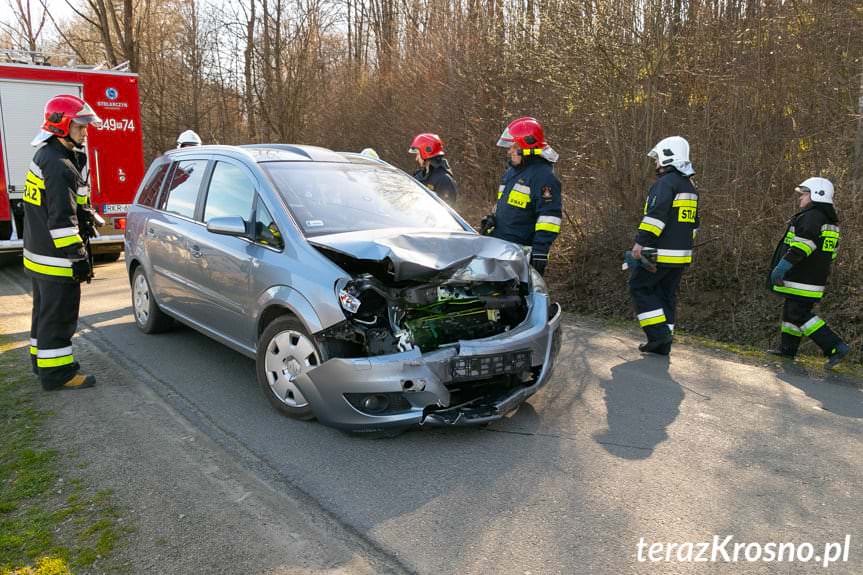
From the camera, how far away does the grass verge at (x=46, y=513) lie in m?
2.82

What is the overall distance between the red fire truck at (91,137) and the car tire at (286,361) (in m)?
7.62

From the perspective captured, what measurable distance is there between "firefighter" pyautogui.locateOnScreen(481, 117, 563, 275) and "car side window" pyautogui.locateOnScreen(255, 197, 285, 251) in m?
2.49

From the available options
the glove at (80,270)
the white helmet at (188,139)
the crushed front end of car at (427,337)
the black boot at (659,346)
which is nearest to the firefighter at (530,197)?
the black boot at (659,346)

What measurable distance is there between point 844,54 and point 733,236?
2496 mm

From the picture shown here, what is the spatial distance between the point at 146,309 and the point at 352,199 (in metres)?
2.91

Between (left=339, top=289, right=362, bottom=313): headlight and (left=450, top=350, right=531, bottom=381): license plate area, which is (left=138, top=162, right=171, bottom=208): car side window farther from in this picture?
(left=450, top=350, right=531, bottom=381): license plate area

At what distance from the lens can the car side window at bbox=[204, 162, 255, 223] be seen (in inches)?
195

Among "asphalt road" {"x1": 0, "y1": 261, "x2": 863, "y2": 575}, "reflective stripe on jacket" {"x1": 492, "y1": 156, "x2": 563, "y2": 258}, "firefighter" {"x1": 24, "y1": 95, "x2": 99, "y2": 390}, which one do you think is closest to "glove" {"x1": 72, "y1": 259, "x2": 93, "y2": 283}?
"firefighter" {"x1": 24, "y1": 95, "x2": 99, "y2": 390}

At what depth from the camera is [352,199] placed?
5.05 meters

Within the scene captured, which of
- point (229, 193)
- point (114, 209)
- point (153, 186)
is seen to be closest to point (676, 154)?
point (229, 193)

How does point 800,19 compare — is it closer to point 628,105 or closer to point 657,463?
point 628,105

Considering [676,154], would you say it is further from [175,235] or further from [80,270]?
[80,270]

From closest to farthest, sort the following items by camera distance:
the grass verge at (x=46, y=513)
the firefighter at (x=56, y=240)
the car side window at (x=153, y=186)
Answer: the grass verge at (x=46, y=513) < the firefighter at (x=56, y=240) < the car side window at (x=153, y=186)

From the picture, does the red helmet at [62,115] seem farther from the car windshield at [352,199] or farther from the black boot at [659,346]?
the black boot at [659,346]
